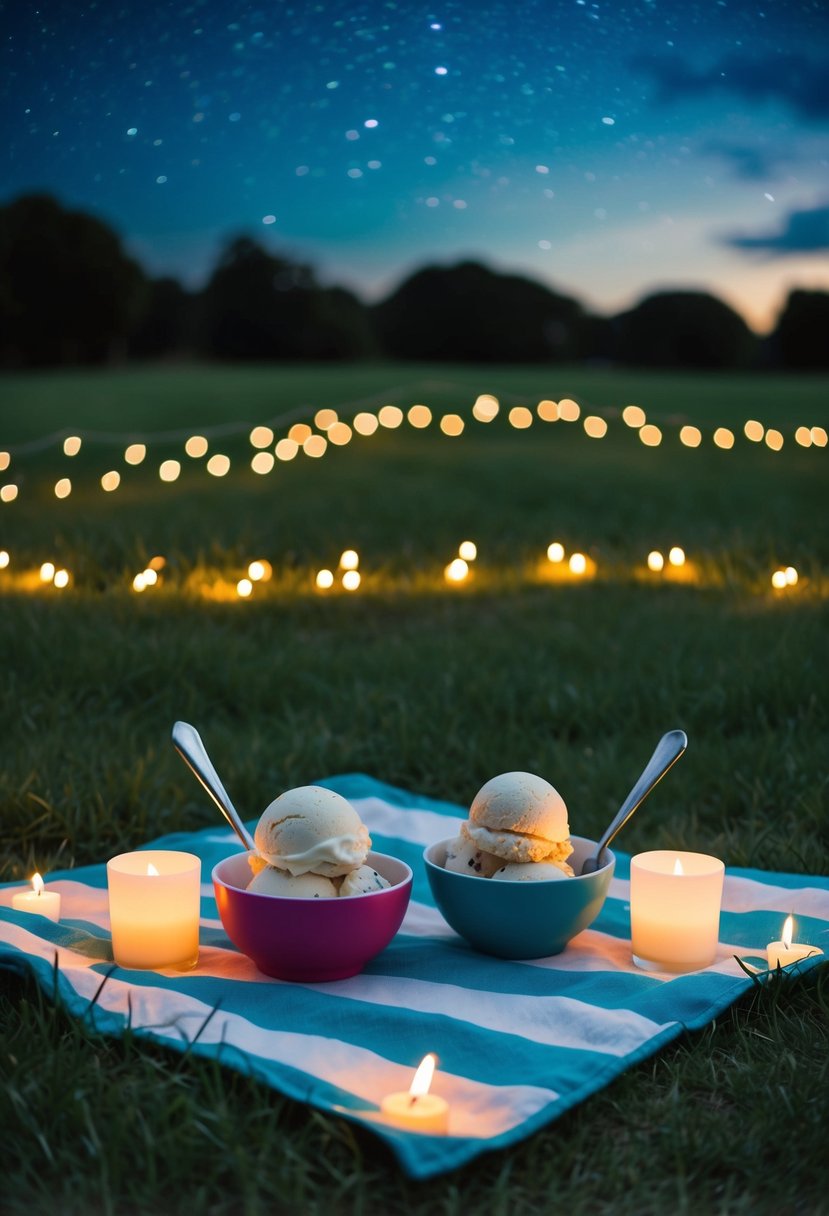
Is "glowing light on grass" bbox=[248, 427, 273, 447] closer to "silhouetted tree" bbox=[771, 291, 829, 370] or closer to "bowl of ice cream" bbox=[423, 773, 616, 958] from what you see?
"silhouetted tree" bbox=[771, 291, 829, 370]

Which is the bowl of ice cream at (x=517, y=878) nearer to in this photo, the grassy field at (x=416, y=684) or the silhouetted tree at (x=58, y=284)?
the grassy field at (x=416, y=684)

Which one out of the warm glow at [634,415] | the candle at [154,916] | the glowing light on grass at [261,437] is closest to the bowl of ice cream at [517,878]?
the candle at [154,916]

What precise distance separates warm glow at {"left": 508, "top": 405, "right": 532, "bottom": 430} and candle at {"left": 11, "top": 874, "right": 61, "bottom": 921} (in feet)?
16.4

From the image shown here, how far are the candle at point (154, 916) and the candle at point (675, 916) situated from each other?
59 cm

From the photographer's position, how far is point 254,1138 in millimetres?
1184

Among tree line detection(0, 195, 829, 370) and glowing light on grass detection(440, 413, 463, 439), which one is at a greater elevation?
tree line detection(0, 195, 829, 370)

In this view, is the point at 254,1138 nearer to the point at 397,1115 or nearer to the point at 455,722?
the point at 397,1115

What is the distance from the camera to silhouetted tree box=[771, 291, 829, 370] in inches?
221

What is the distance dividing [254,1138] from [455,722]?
1471mm

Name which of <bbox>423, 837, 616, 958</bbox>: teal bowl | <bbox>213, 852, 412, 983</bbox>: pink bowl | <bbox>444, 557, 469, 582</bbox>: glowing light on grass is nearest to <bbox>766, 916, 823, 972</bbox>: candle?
<bbox>423, 837, 616, 958</bbox>: teal bowl

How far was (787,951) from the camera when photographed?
61.6 inches

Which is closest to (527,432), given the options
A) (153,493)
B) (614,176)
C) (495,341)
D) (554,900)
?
(495,341)

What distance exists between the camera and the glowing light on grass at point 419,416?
20.9ft

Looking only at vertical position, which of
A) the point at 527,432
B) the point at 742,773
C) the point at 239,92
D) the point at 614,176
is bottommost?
the point at 742,773
